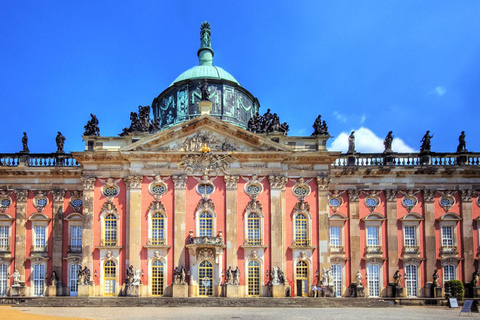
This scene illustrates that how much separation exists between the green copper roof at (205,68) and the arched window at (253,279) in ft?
59.4

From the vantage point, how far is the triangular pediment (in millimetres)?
41688

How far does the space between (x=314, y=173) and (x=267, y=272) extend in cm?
816

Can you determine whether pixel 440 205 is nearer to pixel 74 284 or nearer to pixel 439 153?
pixel 439 153

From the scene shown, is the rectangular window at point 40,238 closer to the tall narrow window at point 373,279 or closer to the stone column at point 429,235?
the tall narrow window at point 373,279

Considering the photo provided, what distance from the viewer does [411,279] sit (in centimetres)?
4378

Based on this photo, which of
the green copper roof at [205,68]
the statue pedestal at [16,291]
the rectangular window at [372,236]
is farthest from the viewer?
the green copper roof at [205,68]

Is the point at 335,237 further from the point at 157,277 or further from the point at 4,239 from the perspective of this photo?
the point at 4,239

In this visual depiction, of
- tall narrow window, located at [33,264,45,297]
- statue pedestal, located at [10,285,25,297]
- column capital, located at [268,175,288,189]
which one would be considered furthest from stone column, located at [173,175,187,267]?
statue pedestal, located at [10,285,25,297]

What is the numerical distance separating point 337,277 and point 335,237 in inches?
122

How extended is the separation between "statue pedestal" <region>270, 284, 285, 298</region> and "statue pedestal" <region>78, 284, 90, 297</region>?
42.8ft

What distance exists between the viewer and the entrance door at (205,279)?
40.4 meters

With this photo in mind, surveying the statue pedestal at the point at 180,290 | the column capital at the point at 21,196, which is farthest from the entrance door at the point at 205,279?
the column capital at the point at 21,196

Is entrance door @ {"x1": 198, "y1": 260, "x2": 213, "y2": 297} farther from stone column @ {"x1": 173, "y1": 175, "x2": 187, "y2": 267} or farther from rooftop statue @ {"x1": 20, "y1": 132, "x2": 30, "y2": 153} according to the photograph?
rooftop statue @ {"x1": 20, "y1": 132, "x2": 30, "y2": 153}

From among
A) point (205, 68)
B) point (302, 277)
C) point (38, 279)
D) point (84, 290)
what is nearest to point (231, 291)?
point (302, 277)
